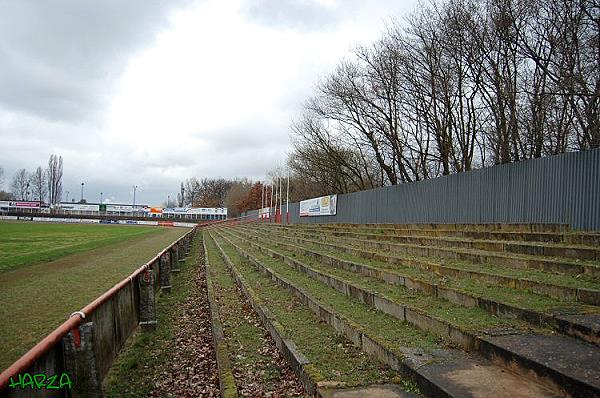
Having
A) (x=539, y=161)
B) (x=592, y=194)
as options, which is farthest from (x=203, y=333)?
(x=539, y=161)

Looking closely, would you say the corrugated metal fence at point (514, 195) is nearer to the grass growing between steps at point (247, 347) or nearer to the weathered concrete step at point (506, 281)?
the weathered concrete step at point (506, 281)

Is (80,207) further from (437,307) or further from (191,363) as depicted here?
(437,307)

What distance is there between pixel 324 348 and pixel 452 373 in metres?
1.79

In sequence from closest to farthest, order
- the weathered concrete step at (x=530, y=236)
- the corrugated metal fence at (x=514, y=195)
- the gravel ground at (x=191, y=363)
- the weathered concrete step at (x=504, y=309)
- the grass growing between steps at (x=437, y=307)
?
1. the weathered concrete step at (x=504, y=309)
2. the grass growing between steps at (x=437, y=307)
3. the gravel ground at (x=191, y=363)
4. the weathered concrete step at (x=530, y=236)
5. the corrugated metal fence at (x=514, y=195)

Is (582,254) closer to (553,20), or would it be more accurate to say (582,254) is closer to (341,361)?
(341,361)

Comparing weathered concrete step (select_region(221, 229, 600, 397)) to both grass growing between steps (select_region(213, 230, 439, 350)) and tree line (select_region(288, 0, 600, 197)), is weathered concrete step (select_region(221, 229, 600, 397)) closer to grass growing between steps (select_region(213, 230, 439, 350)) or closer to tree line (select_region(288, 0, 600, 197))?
grass growing between steps (select_region(213, 230, 439, 350))

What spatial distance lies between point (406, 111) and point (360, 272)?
62.9ft

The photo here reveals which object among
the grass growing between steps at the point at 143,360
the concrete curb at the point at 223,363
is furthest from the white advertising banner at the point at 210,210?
the concrete curb at the point at 223,363

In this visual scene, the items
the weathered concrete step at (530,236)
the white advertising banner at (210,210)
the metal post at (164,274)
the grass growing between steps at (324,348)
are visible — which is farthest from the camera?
the white advertising banner at (210,210)

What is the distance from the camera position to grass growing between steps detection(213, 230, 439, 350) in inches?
186

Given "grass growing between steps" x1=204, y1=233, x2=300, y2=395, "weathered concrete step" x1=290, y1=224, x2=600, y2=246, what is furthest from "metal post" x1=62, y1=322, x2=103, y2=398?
"weathered concrete step" x1=290, y1=224, x2=600, y2=246

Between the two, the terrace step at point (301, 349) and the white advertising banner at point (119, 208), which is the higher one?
the white advertising banner at point (119, 208)

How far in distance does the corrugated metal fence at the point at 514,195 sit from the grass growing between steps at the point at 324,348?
278 inches

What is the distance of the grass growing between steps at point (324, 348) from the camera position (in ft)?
13.9
